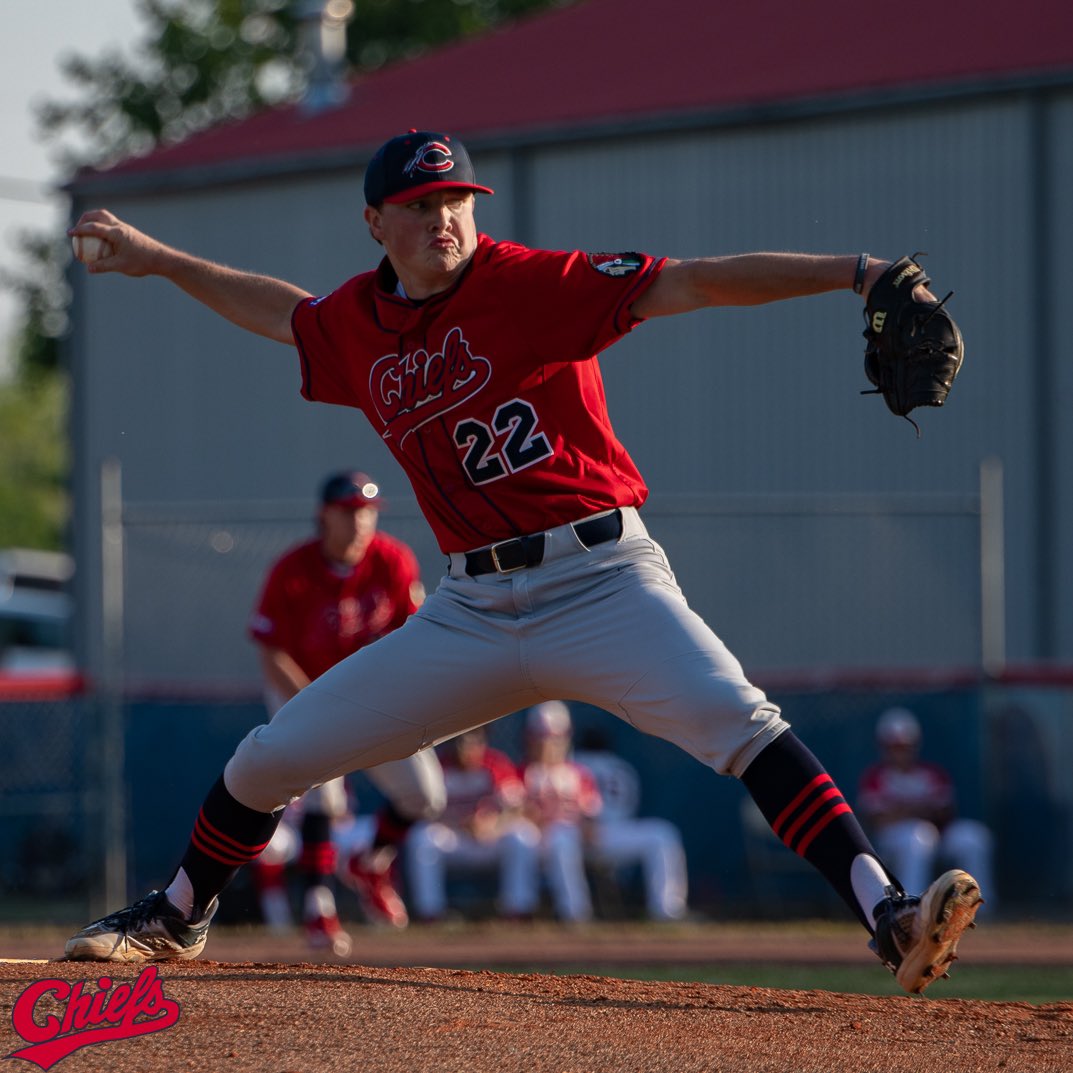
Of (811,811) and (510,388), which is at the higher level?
(510,388)

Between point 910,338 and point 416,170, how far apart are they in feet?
4.18

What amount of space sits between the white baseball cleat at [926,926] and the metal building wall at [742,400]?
25.7 feet

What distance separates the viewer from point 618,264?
4.21 metres

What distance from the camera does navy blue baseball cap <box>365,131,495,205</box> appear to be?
170 inches

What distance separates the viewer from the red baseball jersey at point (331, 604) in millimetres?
7969

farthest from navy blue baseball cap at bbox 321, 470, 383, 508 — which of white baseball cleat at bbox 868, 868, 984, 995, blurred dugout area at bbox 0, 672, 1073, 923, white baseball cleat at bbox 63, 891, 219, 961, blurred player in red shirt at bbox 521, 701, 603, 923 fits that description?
white baseball cleat at bbox 868, 868, 984, 995

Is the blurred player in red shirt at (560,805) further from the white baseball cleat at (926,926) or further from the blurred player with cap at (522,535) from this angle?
the white baseball cleat at (926,926)

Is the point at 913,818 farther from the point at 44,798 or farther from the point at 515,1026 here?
the point at 515,1026

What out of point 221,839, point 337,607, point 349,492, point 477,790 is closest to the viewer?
point 221,839

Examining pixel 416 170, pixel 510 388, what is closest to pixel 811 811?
pixel 510 388

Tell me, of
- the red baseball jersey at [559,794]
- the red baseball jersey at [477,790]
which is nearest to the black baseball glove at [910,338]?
the red baseball jersey at [559,794]

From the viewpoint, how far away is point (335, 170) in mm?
16438

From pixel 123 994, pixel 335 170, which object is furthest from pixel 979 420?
pixel 123 994

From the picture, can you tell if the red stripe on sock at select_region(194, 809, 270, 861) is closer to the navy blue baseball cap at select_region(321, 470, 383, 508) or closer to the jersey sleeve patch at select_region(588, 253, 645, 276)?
the jersey sleeve patch at select_region(588, 253, 645, 276)
